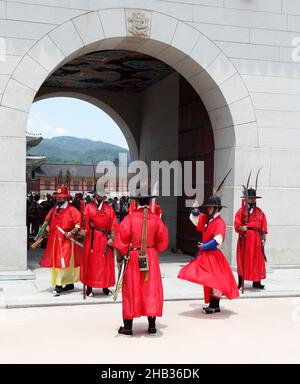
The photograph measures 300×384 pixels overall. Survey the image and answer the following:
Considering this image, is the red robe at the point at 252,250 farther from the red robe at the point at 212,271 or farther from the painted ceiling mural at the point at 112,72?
the painted ceiling mural at the point at 112,72

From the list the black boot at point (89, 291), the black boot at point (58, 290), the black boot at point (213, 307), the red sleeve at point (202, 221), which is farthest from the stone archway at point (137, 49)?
the black boot at point (213, 307)

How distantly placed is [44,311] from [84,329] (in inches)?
43.5

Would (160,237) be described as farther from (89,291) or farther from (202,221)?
(89,291)

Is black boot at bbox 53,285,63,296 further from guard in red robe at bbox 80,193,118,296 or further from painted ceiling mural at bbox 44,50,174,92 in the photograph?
painted ceiling mural at bbox 44,50,174,92

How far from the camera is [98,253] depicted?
26.1 ft

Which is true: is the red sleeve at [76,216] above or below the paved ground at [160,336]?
above

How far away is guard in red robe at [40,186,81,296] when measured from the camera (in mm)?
8078

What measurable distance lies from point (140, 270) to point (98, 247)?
2.07 m

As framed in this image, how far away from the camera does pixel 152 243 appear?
612 centimetres

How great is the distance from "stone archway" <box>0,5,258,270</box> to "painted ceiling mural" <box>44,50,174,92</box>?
3040 millimetres

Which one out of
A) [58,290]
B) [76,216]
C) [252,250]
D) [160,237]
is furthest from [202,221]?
[58,290]

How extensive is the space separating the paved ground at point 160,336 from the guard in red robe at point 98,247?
54 cm

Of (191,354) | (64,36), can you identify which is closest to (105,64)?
(64,36)

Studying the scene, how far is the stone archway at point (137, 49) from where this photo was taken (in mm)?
9453
